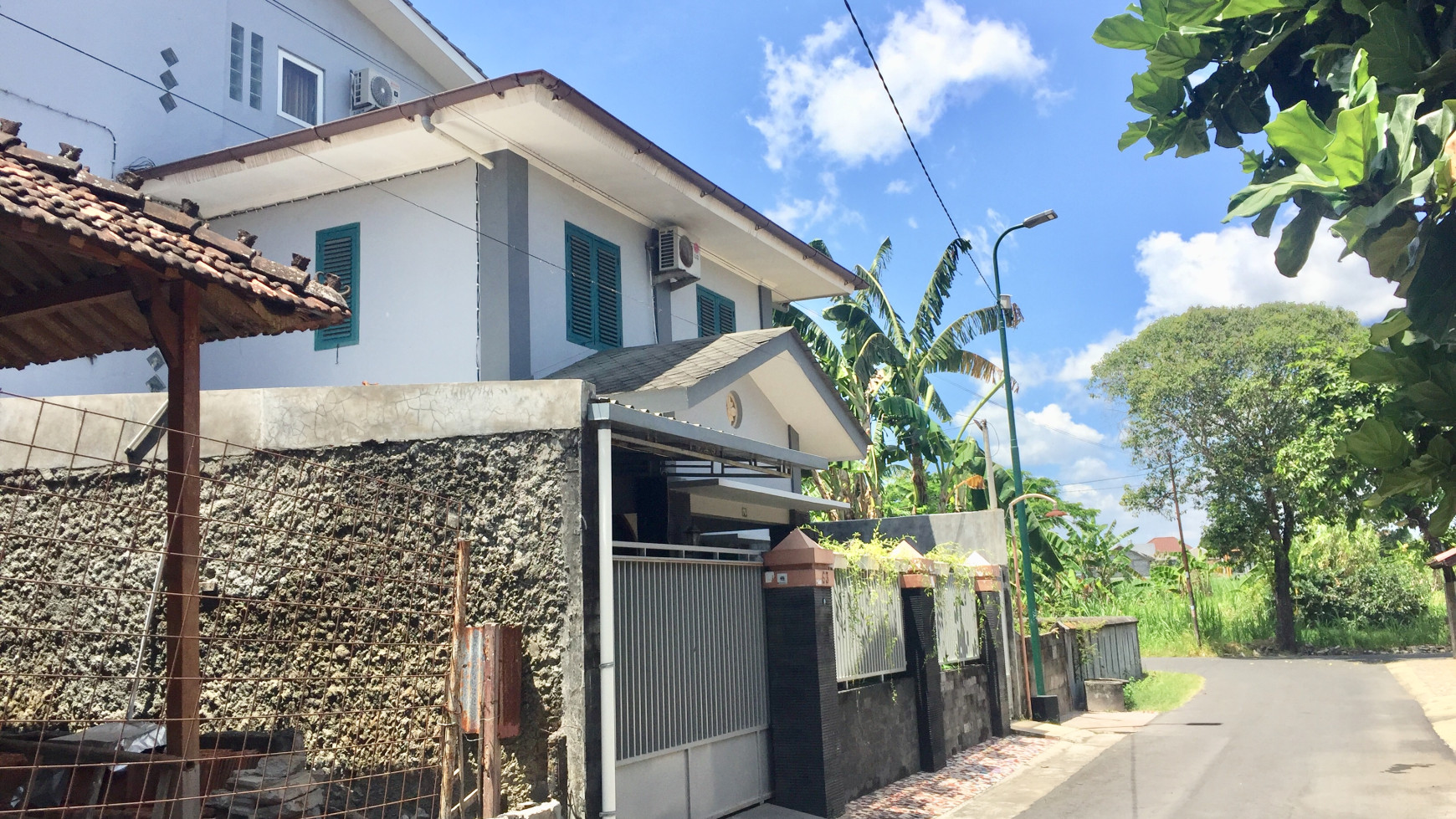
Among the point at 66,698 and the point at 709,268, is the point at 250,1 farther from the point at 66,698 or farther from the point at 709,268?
the point at 66,698

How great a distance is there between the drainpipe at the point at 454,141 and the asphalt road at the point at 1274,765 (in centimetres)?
905

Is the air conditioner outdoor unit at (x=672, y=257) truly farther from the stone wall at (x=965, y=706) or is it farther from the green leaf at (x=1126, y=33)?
the green leaf at (x=1126, y=33)

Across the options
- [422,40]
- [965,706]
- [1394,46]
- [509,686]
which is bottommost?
[965,706]

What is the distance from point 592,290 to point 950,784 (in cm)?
736

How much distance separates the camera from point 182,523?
18.7 feet

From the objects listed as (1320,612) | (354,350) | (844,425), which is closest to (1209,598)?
(1320,612)

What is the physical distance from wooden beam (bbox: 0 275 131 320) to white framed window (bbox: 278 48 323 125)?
9.38 m

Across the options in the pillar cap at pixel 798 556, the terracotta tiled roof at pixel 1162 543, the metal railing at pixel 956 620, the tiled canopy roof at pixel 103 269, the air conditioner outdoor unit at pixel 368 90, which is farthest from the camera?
the terracotta tiled roof at pixel 1162 543

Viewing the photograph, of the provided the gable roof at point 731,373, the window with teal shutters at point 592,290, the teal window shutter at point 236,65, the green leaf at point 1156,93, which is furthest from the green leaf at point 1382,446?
the teal window shutter at point 236,65

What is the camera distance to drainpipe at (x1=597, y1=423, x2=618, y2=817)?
25.5 feet

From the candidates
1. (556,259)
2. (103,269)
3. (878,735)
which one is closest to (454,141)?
(556,259)

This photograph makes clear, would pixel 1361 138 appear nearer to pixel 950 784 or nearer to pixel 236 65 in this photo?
pixel 950 784

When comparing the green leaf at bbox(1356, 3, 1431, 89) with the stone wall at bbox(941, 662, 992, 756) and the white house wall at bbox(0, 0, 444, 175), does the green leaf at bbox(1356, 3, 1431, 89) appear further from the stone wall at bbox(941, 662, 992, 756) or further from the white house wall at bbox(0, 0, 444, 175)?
the white house wall at bbox(0, 0, 444, 175)

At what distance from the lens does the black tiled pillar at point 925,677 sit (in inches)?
524
